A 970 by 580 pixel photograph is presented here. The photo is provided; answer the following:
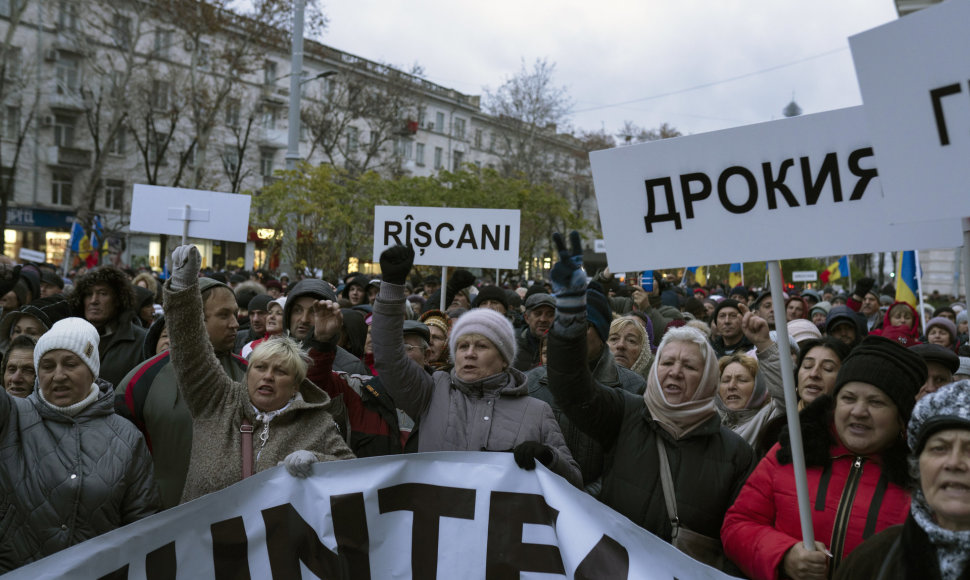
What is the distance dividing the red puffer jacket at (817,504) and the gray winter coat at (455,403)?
27.8 inches

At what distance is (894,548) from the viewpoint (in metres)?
2.15

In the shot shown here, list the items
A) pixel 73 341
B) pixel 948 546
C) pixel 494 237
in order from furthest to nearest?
1. pixel 494 237
2. pixel 73 341
3. pixel 948 546

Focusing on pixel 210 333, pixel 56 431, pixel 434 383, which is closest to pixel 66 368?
pixel 56 431

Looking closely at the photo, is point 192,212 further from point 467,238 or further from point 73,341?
point 73,341

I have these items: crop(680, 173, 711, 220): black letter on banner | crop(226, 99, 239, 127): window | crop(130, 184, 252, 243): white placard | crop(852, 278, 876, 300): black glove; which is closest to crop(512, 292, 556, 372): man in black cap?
crop(130, 184, 252, 243): white placard

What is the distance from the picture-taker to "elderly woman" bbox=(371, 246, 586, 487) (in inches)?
128

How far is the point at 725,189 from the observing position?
271cm

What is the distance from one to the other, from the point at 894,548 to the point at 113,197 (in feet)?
130

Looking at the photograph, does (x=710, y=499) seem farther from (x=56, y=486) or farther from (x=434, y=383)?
(x=56, y=486)

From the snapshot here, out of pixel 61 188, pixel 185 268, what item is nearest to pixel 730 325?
pixel 185 268

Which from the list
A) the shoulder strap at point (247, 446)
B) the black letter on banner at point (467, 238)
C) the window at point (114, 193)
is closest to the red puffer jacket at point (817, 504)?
the shoulder strap at point (247, 446)

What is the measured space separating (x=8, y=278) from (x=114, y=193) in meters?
33.8

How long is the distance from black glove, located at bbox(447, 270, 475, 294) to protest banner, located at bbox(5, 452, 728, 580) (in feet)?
12.8

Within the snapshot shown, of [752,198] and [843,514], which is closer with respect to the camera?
[843,514]
